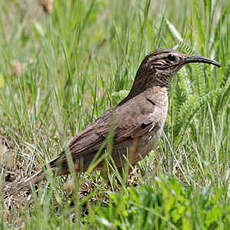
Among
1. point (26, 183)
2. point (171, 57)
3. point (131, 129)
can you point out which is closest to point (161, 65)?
point (171, 57)

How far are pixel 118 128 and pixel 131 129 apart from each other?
0.11m

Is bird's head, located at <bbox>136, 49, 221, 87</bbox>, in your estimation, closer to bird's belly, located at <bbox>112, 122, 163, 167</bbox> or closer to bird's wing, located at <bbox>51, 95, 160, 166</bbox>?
bird's wing, located at <bbox>51, 95, 160, 166</bbox>

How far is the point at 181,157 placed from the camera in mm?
4793

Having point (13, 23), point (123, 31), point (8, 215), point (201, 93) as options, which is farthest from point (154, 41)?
point (13, 23)

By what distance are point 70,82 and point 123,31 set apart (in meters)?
0.75

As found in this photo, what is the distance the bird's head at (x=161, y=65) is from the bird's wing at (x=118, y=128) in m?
0.34

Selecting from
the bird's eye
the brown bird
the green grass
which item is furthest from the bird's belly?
the bird's eye

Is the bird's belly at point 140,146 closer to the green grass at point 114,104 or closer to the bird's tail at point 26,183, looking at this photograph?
the green grass at point 114,104

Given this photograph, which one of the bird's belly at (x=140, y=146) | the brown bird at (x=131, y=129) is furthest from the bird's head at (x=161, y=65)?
the bird's belly at (x=140, y=146)

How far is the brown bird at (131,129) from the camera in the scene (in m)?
4.74

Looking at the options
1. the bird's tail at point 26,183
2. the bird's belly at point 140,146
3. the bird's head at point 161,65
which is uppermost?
the bird's head at point 161,65

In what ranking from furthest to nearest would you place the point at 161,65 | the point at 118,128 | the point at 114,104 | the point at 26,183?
the point at 114,104 → the point at 161,65 → the point at 118,128 → the point at 26,183

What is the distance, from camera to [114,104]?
218 inches

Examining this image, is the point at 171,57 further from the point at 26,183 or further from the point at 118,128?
the point at 26,183
